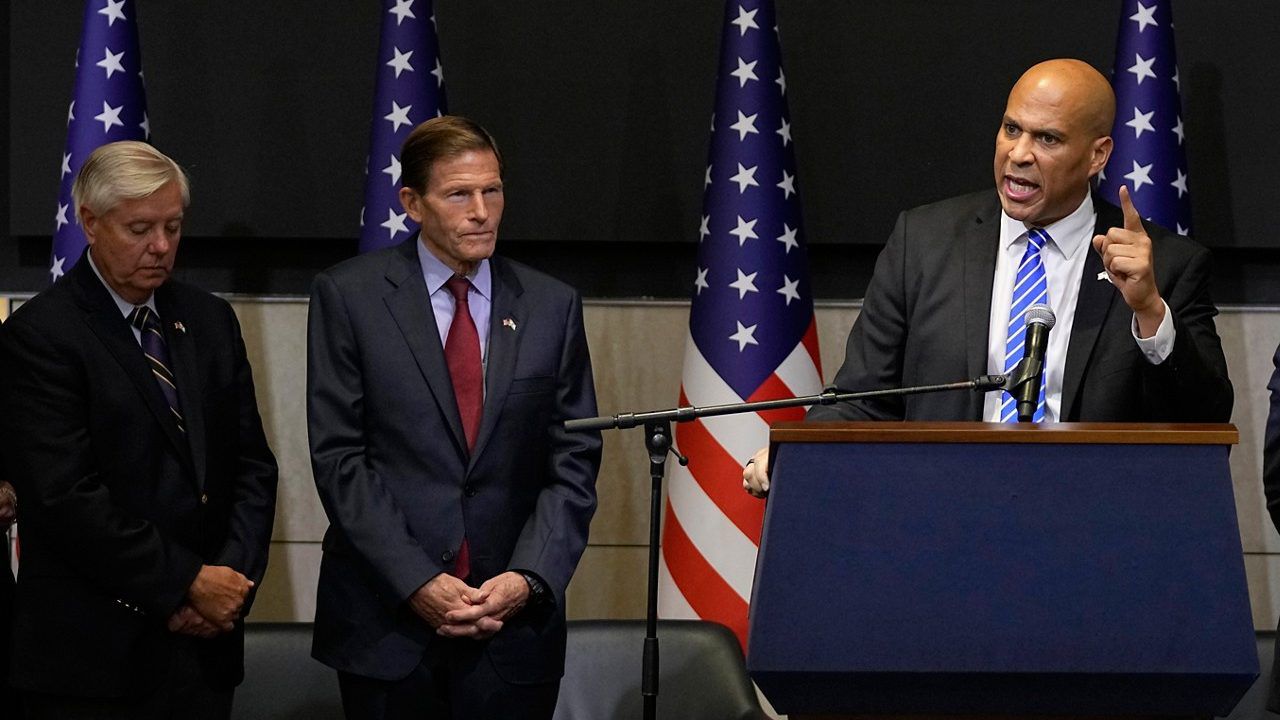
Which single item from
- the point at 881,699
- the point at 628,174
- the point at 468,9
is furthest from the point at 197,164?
the point at 881,699

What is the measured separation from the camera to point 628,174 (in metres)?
4.70

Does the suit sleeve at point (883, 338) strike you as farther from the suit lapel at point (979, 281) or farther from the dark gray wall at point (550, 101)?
the dark gray wall at point (550, 101)

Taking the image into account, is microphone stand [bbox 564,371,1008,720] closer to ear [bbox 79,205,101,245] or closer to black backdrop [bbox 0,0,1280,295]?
ear [bbox 79,205,101,245]

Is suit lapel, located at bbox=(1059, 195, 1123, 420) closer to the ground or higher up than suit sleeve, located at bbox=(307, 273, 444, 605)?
higher up

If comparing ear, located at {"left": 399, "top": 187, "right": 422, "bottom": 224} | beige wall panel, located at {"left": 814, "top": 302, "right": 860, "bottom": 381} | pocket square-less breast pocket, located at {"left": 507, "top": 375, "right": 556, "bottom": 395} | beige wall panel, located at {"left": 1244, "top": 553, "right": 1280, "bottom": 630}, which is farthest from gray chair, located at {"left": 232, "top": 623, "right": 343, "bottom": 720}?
beige wall panel, located at {"left": 1244, "top": 553, "right": 1280, "bottom": 630}

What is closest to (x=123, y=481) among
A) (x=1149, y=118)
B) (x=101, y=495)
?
(x=101, y=495)

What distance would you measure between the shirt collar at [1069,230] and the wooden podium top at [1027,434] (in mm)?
913

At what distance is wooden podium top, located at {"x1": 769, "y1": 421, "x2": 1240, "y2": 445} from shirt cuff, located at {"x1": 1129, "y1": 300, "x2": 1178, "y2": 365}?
1.50 feet

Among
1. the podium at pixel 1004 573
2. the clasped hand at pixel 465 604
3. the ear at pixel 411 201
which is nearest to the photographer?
the podium at pixel 1004 573

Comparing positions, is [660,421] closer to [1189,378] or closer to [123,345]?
[1189,378]

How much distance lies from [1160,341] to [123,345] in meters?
1.89

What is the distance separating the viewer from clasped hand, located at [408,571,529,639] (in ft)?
9.21

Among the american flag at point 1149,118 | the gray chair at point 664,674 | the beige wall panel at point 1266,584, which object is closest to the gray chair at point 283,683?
the gray chair at point 664,674

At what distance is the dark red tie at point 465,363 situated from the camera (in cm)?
296
